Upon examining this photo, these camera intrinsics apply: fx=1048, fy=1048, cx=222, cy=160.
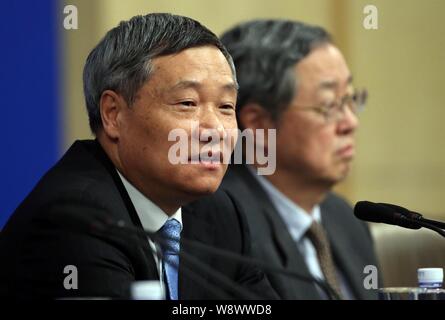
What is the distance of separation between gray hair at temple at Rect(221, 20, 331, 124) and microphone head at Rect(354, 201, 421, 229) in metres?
1.36

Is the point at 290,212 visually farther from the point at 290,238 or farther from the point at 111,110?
the point at 111,110

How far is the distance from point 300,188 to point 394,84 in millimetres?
1484

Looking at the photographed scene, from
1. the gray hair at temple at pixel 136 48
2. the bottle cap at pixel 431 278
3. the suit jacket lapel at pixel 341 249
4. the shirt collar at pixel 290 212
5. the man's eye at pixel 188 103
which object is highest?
the gray hair at temple at pixel 136 48

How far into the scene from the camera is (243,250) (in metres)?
2.29

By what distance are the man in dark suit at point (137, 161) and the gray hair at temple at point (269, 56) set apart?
3.85 ft

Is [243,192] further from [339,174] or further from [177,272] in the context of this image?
[177,272]

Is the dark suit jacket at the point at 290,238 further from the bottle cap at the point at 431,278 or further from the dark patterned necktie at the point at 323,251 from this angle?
the bottle cap at the point at 431,278

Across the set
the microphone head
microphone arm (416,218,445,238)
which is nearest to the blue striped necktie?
the microphone head

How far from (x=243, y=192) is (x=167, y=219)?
92cm

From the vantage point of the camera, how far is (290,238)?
3.01m

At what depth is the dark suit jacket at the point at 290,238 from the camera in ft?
9.34

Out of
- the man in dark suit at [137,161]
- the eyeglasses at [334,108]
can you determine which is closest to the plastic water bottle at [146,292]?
the man in dark suit at [137,161]

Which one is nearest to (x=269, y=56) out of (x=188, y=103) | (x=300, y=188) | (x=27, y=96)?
(x=300, y=188)

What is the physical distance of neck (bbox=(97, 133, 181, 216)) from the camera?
6.79 feet
